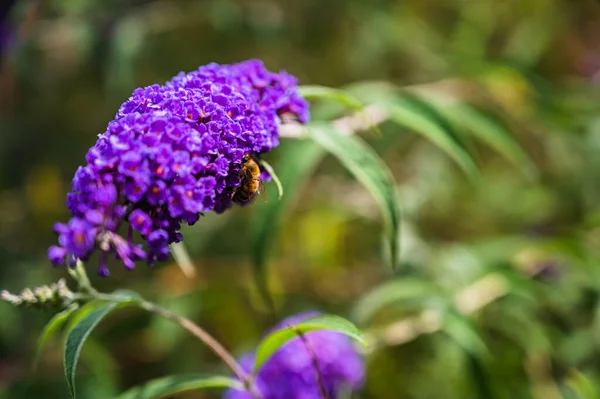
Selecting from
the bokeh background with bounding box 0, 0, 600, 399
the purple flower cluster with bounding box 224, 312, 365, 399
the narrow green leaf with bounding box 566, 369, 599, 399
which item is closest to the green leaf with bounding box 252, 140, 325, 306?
the bokeh background with bounding box 0, 0, 600, 399

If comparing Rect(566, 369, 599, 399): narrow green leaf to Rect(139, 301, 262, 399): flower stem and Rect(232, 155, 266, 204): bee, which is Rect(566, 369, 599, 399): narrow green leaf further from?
Rect(232, 155, 266, 204): bee

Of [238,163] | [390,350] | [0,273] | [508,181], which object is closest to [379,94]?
[238,163]

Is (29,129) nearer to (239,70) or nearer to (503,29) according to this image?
(239,70)

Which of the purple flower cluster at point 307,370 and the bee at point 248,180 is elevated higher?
the bee at point 248,180

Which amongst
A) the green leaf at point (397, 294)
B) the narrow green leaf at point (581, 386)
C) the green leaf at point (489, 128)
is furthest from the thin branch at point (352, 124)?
the narrow green leaf at point (581, 386)

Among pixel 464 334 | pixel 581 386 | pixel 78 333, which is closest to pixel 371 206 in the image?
pixel 464 334

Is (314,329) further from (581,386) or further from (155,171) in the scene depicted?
(581,386)

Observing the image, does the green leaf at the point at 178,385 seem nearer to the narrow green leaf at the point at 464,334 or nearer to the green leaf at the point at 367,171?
the green leaf at the point at 367,171
